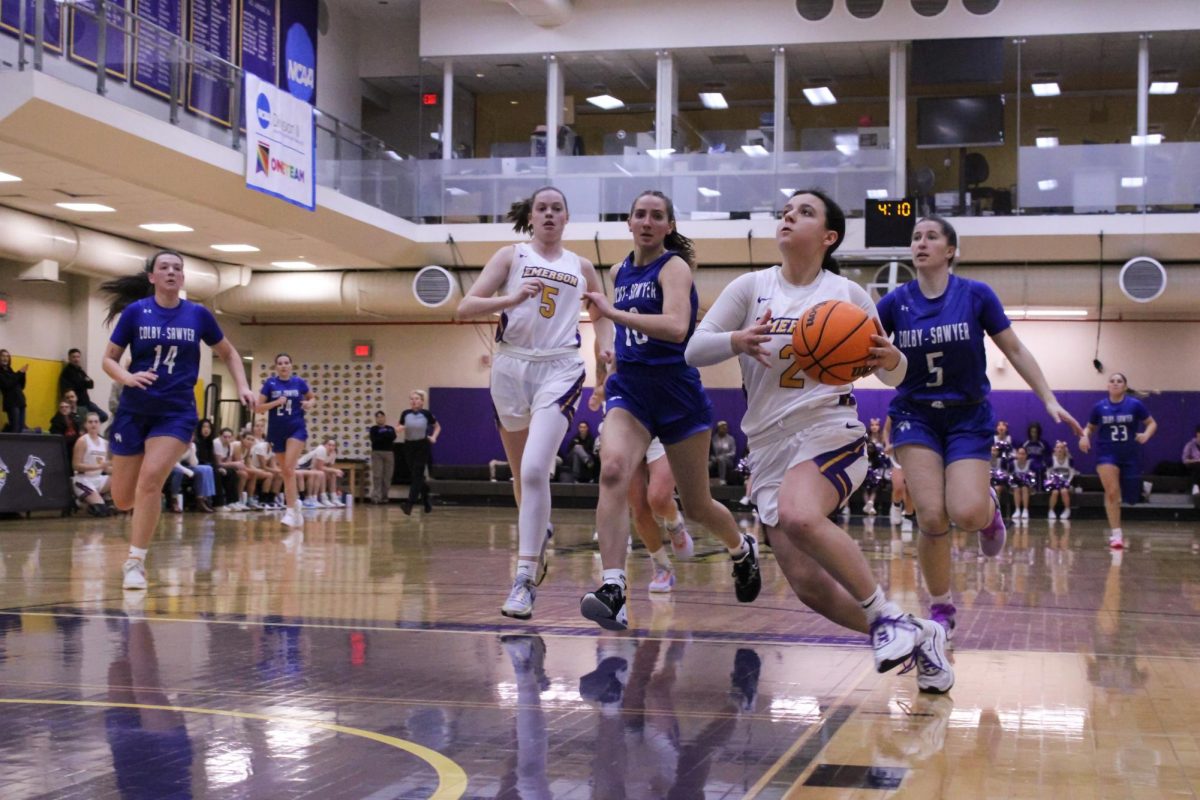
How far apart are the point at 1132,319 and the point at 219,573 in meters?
21.1

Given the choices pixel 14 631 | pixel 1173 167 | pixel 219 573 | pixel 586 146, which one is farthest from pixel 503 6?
pixel 14 631

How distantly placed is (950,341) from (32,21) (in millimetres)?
11571

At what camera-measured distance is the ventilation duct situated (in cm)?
2295

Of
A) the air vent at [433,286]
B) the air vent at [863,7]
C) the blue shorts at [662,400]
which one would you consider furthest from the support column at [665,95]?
the blue shorts at [662,400]

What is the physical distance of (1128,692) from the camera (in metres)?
4.71

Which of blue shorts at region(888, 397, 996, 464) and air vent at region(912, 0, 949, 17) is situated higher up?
air vent at region(912, 0, 949, 17)

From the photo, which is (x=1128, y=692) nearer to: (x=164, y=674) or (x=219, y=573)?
(x=164, y=674)

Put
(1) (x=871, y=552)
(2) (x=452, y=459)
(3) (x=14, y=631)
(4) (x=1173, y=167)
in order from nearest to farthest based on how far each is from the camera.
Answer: (3) (x=14, y=631) → (1) (x=871, y=552) → (4) (x=1173, y=167) → (2) (x=452, y=459)

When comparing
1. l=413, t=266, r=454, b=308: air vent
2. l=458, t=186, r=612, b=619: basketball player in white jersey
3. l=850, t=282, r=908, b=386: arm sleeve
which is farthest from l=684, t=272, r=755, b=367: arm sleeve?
l=413, t=266, r=454, b=308: air vent

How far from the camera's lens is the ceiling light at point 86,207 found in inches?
749

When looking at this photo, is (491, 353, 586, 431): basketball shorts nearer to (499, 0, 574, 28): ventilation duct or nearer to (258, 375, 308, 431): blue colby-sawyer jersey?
(258, 375, 308, 431): blue colby-sawyer jersey

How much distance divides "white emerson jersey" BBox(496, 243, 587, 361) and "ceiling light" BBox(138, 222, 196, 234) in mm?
15583

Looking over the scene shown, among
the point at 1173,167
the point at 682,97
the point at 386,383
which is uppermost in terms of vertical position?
the point at 682,97

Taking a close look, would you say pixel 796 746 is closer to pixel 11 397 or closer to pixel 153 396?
pixel 153 396
